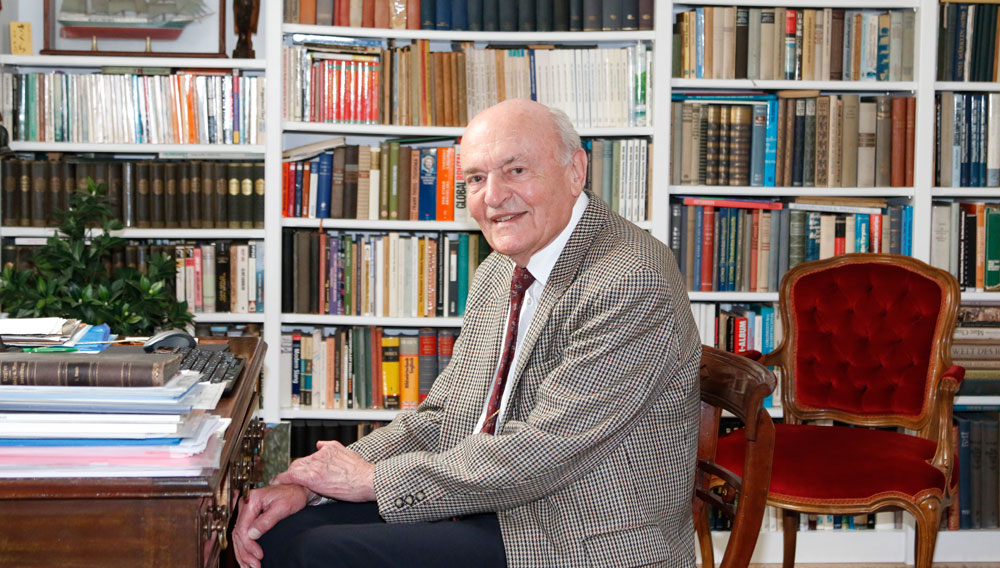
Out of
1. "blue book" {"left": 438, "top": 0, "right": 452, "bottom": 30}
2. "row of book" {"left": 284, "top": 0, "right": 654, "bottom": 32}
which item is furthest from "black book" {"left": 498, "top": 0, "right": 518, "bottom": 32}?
"blue book" {"left": 438, "top": 0, "right": 452, "bottom": 30}

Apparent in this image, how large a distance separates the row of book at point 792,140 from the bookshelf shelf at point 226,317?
4.58 ft

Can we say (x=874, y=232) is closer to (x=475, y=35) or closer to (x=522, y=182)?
(x=475, y=35)

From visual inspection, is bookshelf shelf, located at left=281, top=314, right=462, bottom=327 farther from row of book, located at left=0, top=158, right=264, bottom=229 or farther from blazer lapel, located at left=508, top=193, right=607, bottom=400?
blazer lapel, located at left=508, top=193, right=607, bottom=400

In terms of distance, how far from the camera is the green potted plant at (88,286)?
2.47 m

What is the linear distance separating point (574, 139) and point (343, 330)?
168 centimetres

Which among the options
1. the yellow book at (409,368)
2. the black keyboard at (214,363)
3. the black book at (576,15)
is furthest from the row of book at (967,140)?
the black keyboard at (214,363)

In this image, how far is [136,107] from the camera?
302 centimetres

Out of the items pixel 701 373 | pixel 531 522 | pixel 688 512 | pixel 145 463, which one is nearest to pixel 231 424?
pixel 145 463

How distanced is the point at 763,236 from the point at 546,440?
198 centimetres

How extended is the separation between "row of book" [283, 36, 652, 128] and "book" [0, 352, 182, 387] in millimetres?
2154

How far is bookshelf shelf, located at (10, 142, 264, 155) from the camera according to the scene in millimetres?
2986

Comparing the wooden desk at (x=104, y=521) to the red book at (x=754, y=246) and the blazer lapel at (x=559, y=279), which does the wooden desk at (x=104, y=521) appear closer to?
the blazer lapel at (x=559, y=279)

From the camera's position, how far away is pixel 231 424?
1138 mm

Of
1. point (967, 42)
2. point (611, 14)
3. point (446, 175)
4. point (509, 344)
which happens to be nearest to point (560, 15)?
point (611, 14)
